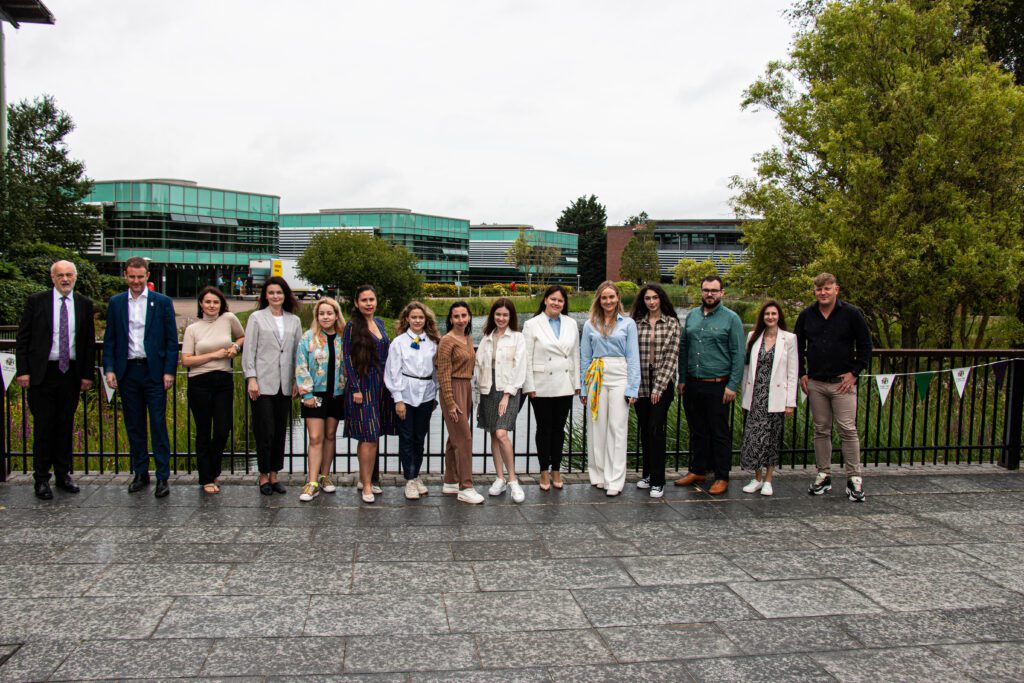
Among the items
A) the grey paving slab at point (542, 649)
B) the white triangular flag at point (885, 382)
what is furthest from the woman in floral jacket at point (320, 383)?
the white triangular flag at point (885, 382)

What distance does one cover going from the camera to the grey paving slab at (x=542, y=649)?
3379mm

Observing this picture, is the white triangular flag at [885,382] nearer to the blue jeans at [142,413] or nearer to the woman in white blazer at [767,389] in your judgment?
the woman in white blazer at [767,389]

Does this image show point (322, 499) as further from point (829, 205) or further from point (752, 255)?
point (752, 255)

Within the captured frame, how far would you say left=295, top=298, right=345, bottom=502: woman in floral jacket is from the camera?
599 cm

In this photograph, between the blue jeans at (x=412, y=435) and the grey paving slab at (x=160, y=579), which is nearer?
the grey paving slab at (x=160, y=579)

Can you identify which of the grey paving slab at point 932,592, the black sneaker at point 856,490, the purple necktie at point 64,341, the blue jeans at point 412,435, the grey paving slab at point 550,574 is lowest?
the grey paving slab at point 550,574

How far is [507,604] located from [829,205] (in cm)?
1282

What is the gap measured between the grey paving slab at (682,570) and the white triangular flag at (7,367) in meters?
5.34

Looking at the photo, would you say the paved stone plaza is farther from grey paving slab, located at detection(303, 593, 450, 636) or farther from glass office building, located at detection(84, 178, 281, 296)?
glass office building, located at detection(84, 178, 281, 296)

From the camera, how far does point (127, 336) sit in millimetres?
6012

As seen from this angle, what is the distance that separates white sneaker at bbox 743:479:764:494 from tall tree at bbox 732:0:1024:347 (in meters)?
8.34

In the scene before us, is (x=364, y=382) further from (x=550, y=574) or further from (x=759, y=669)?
(x=759, y=669)

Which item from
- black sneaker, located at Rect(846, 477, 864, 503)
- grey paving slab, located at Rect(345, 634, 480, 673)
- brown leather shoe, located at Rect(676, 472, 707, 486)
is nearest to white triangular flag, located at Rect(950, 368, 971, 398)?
black sneaker, located at Rect(846, 477, 864, 503)

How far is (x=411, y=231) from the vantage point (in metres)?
87.4
